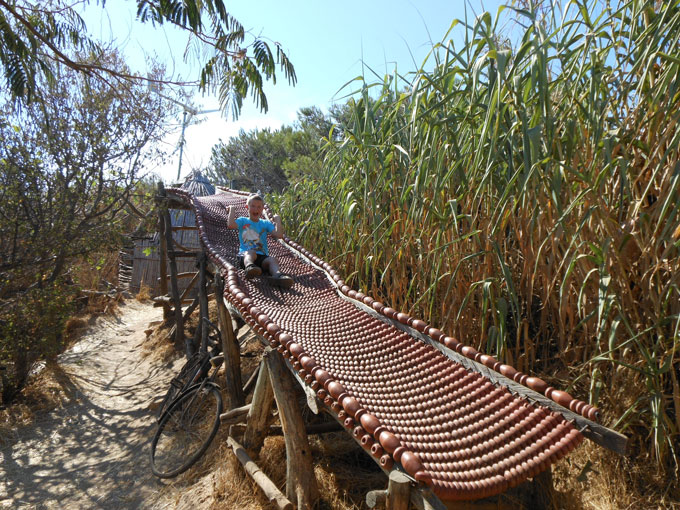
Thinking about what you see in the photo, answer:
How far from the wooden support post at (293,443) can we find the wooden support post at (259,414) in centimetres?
25

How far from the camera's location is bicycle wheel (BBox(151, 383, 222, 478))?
418 centimetres

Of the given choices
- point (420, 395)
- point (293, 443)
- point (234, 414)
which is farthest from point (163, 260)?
point (420, 395)

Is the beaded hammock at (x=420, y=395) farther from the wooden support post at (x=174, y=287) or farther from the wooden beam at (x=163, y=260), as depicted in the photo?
the wooden beam at (x=163, y=260)

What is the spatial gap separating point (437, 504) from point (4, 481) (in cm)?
450

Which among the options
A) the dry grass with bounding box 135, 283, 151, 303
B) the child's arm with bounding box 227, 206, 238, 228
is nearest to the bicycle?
the child's arm with bounding box 227, 206, 238, 228

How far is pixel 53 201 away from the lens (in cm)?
577

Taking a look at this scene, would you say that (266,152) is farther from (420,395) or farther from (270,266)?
(420,395)

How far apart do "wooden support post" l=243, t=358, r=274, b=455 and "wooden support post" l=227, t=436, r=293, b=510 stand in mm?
86

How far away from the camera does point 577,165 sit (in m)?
2.62

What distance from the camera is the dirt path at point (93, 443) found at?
410 cm

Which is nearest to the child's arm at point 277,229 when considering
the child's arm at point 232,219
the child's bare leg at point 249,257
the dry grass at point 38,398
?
the child's arm at point 232,219

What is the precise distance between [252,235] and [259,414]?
174cm

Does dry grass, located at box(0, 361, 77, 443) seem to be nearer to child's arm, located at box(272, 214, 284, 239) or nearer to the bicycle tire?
the bicycle tire

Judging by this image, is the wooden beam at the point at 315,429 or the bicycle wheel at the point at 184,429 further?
the bicycle wheel at the point at 184,429
